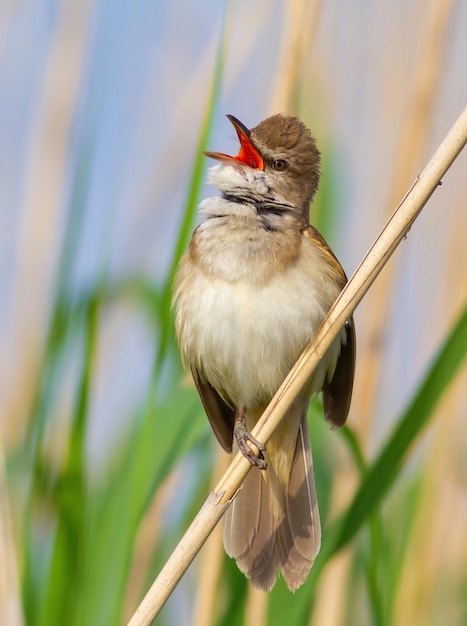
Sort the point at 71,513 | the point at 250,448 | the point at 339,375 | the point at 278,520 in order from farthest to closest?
1. the point at 339,375
2. the point at 278,520
3. the point at 250,448
4. the point at 71,513

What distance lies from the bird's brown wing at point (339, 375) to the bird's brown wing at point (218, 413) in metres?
0.28

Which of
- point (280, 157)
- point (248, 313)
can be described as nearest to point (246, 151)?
point (280, 157)

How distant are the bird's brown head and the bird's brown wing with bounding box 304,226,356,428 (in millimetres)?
132

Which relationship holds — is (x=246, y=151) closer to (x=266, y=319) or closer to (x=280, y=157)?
(x=280, y=157)

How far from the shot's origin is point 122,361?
9.16 feet

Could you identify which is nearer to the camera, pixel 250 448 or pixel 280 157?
pixel 250 448

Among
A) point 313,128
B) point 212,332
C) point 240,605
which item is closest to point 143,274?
point 212,332

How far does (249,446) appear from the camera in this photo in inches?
80.0

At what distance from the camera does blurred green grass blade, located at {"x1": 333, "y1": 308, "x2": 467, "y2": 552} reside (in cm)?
168

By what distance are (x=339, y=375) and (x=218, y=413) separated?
1.18 ft

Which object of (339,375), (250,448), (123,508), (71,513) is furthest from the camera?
(339,375)

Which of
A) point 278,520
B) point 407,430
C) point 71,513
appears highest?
point 407,430

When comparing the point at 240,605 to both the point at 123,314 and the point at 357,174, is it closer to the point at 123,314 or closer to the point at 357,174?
the point at 123,314

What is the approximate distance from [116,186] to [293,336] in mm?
559
